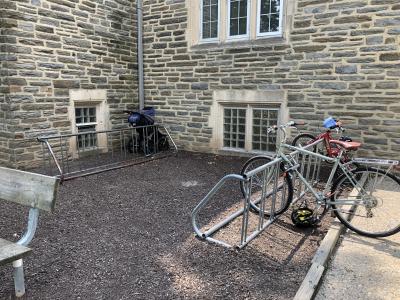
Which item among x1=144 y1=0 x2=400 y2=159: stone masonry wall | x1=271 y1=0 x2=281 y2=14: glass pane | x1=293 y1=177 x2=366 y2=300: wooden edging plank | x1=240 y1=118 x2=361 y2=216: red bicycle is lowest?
x1=293 y1=177 x2=366 y2=300: wooden edging plank

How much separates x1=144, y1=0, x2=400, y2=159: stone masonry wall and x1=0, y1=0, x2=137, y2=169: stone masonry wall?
4.26 feet

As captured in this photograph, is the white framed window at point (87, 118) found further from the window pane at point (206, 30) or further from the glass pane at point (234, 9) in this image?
the glass pane at point (234, 9)

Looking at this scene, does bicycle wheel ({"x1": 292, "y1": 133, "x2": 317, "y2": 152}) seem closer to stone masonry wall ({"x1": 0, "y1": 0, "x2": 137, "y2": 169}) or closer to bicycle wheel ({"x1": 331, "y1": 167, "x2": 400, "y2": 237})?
bicycle wheel ({"x1": 331, "y1": 167, "x2": 400, "y2": 237})

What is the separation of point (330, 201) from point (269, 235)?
772mm

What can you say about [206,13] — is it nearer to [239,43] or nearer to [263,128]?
[239,43]

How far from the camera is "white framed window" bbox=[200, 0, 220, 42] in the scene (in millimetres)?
7570

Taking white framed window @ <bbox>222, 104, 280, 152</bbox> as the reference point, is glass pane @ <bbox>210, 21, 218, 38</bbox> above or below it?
above

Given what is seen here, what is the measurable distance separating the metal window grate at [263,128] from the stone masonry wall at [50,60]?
3365mm

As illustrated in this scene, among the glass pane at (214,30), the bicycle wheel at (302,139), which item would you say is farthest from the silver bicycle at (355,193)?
the glass pane at (214,30)

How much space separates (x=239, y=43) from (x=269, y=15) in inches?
31.1

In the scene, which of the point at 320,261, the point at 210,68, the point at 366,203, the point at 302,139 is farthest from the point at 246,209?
the point at 210,68

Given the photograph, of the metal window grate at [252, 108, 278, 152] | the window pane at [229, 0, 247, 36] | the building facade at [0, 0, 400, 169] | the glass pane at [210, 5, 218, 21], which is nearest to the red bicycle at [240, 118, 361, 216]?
the metal window grate at [252, 108, 278, 152]

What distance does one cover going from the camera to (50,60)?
667cm

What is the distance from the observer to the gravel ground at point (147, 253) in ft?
8.89
